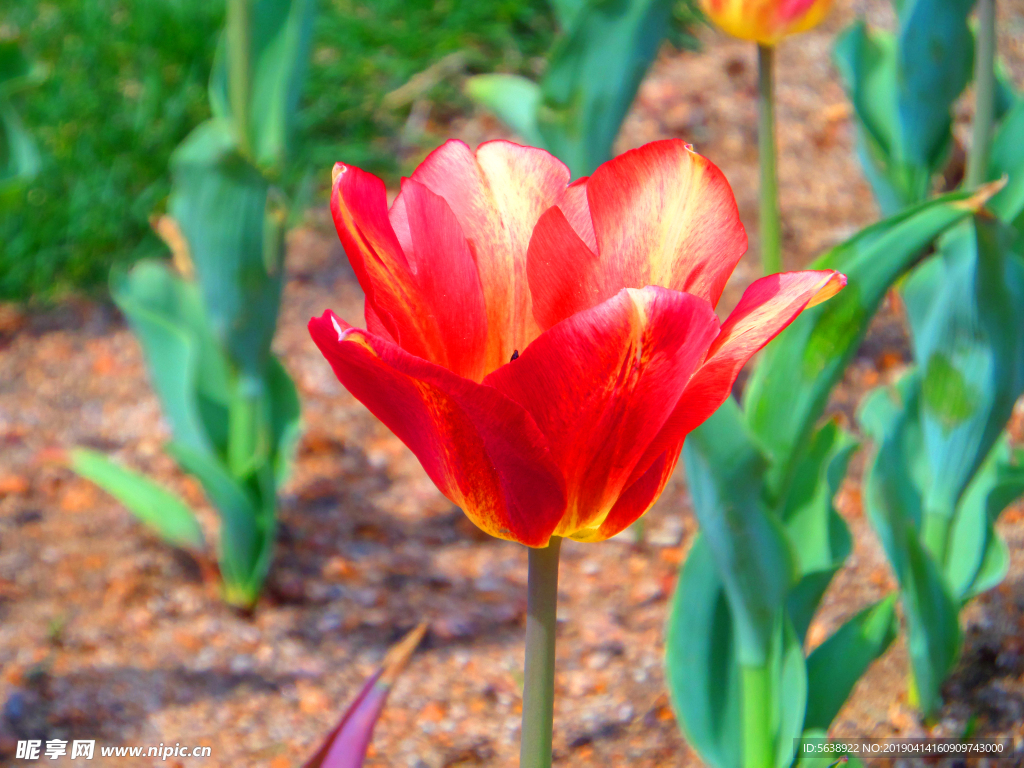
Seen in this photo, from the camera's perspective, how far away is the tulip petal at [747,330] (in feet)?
1.27

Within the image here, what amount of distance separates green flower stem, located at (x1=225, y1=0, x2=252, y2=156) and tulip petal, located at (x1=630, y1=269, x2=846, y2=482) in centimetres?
101

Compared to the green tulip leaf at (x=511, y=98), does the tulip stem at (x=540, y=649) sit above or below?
below

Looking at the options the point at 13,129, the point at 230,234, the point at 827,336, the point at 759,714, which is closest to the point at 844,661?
the point at 759,714

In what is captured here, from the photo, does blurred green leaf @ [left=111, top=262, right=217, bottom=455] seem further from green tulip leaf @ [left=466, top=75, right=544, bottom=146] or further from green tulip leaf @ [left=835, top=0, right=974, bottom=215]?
green tulip leaf @ [left=835, top=0, right=974, bottom=215]

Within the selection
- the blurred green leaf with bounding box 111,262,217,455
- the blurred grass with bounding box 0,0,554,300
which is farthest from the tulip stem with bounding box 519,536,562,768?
the blurred grass with bounding box 0,0,554,300

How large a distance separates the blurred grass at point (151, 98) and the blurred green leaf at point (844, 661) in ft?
6.11

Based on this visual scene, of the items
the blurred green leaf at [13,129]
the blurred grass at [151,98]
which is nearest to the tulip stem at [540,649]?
the blurred green leaf at [13,129]

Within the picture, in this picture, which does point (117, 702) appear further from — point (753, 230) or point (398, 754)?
point (753, 230)

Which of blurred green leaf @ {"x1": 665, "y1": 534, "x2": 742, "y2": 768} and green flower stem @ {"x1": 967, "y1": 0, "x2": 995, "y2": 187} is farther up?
green flower stem @ {"x1": 967, "y1": 0, "x2": 995, "y2": 187}

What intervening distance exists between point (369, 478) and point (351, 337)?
60.4 inches

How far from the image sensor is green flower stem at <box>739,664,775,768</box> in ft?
3.01

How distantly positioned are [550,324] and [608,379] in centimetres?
7


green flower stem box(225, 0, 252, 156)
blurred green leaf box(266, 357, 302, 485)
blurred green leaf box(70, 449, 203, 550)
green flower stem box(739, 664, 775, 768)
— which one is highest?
A: green flower stem box(225, 0, 252, 156)

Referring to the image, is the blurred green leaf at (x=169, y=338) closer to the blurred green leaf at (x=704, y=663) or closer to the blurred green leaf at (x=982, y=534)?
the blurred green leaf at (x=704, y=663)
